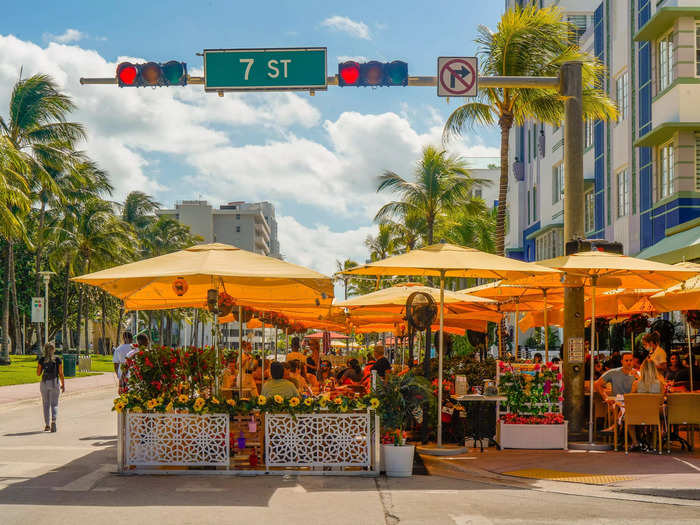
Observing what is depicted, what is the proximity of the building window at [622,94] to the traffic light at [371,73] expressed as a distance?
19.1 m

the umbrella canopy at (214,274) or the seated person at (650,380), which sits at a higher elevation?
the umbrella canopy at (214,274)

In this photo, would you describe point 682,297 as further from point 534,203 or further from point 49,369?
point 534,203

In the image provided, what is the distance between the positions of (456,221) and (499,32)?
2539 cm

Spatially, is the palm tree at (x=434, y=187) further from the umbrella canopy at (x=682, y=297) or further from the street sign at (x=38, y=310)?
the umbrella canopy at (x=682, y=297)

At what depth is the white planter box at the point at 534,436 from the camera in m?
13.4

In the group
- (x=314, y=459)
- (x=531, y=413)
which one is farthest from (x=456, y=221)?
(x=314, y=459)

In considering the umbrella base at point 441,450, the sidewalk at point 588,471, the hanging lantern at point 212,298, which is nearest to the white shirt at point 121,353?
the hanging lantern at point 212,298

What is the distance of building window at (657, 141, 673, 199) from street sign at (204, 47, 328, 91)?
1567 centimetres

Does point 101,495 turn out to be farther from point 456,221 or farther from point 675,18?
point 456,221

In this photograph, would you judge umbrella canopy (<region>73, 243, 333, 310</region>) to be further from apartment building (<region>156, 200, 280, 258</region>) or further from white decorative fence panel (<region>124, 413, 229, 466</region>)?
apartment building (<region>156, 200, 280, 258</region>)

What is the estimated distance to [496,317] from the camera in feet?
66.9

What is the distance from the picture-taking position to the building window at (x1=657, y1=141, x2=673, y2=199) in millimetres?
25578

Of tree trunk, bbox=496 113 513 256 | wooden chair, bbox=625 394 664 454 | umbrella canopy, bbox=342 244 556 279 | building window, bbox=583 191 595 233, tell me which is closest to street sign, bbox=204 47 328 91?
umbrella canopy, bbox=342 244 556 279

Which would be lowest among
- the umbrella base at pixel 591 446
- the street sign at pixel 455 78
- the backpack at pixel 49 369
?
the umbrella base at pixel 591 446
